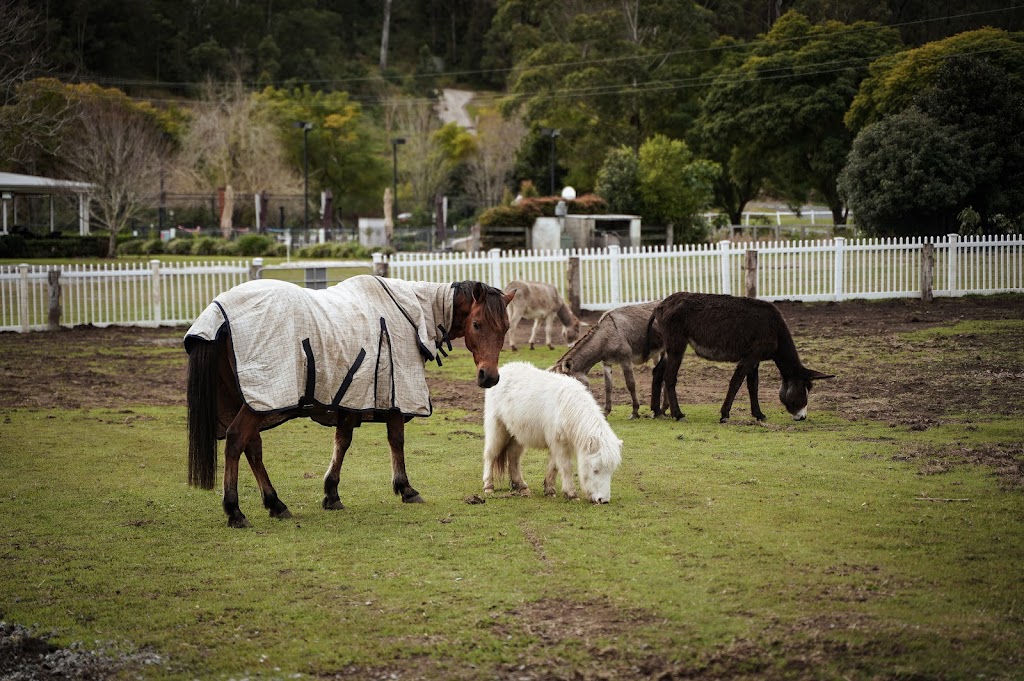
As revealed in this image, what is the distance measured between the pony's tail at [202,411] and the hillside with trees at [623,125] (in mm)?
18460

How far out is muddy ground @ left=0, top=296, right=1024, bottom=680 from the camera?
12547 mm

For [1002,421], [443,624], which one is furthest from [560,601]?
[1002,421]

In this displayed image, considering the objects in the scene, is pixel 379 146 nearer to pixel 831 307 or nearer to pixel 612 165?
pixel 612 165

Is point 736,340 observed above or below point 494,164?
below

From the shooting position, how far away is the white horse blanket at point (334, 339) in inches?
299

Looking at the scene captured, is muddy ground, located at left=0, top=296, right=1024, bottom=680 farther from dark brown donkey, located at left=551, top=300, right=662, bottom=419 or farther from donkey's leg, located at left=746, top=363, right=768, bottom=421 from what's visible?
dark brown donkey, located at left=551, top=300, right=662, bottom=419

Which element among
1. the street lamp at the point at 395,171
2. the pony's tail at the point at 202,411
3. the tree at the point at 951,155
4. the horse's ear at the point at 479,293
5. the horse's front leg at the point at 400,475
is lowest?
the horse's front leg at the point at 400,475

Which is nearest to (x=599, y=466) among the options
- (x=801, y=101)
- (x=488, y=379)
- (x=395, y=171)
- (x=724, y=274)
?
(x=488, y=379)

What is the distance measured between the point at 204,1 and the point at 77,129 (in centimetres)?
7527

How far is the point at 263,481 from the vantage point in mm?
7953

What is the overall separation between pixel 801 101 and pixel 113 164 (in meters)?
33.8

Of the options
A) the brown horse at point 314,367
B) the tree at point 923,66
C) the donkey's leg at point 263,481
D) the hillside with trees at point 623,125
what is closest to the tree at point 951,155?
the hillside with trees at point 623,125

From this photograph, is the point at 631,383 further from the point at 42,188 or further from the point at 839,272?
the point at 42,188

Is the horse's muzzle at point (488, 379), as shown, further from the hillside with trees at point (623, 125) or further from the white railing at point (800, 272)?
the hillside with trees at point (623, 125)
